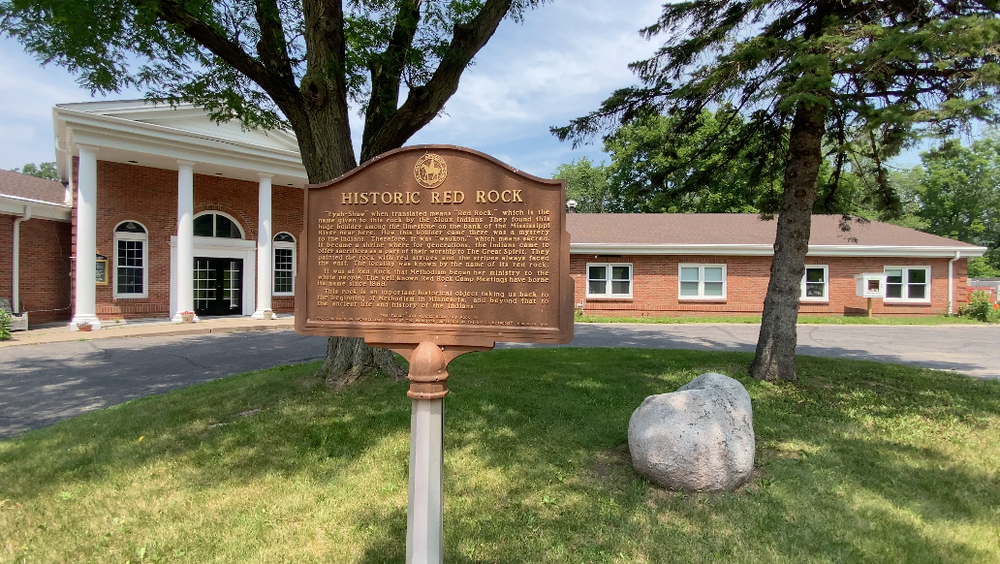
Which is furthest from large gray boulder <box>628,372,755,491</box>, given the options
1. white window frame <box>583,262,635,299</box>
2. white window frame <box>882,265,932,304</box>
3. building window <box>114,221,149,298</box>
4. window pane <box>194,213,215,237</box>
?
white window frame <box>882,265,932,304</box>

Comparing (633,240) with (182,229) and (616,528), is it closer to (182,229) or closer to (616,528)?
(182,229)

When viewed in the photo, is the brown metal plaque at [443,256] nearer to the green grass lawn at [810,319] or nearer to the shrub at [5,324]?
the shrub at [5,324]

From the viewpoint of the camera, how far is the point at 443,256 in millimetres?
2914

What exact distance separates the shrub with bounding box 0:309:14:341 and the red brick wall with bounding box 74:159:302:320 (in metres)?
2.50

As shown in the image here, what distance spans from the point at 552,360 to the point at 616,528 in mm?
5906

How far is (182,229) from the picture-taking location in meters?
16.5

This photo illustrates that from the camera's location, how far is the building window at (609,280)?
69.6 feet

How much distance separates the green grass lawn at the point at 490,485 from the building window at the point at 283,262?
14596 millimetres

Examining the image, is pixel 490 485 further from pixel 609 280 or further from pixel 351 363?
pixel 609 280

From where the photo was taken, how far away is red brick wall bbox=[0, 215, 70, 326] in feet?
52.1

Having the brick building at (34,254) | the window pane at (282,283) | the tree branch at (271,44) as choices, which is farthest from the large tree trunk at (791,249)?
the brick building at (34,254)

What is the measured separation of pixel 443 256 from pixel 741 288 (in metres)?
20.6

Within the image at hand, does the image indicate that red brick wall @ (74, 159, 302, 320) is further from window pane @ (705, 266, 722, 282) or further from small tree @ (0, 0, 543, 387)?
window pane @ (705, 266, 722, 282)

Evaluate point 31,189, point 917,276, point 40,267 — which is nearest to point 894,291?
point 917,276
